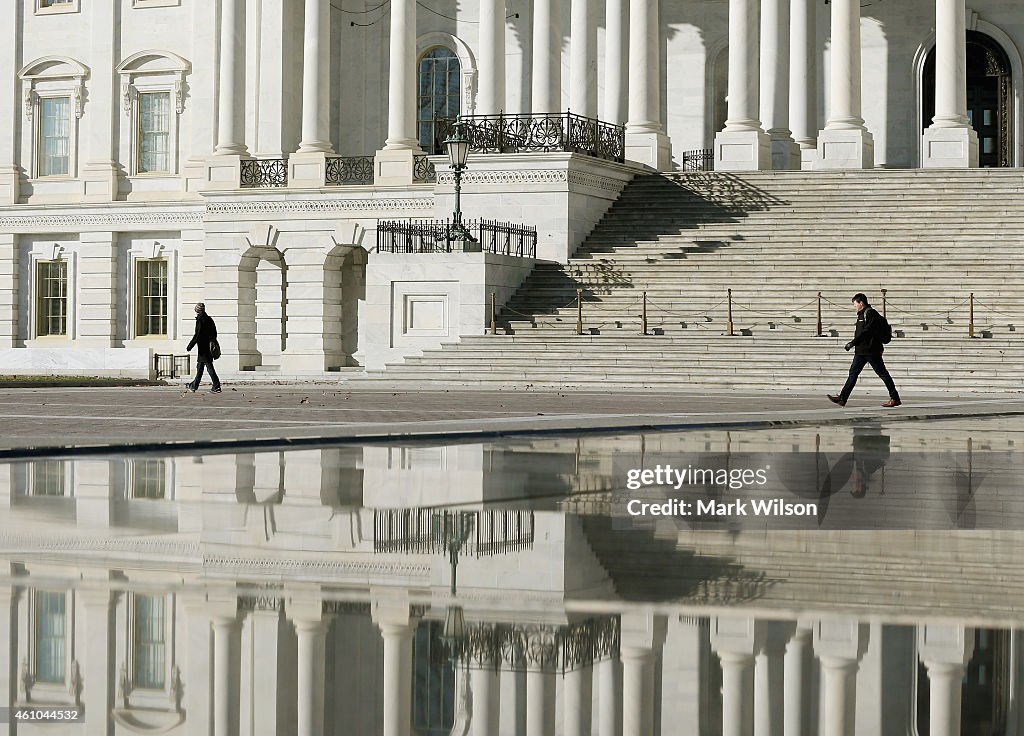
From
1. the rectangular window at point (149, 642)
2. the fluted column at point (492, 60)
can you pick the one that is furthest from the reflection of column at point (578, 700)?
the fluted column at point (492, 60)

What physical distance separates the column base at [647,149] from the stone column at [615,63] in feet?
4.47

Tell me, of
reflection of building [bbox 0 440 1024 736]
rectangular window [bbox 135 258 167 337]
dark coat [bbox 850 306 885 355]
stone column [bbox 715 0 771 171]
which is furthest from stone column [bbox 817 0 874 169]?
reflection of building [bbox 0 440 1024 736]

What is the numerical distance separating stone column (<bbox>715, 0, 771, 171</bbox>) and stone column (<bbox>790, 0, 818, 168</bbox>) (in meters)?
4.80

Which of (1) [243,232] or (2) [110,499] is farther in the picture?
(1) [243,232]

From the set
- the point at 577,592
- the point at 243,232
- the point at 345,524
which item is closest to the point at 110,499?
the point at 345,524

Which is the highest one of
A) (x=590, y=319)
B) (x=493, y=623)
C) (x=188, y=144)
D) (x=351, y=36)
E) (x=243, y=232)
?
(x=351, y=36)

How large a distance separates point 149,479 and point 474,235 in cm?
3011

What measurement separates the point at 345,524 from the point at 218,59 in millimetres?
48434

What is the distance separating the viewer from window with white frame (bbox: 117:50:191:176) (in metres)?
58.0

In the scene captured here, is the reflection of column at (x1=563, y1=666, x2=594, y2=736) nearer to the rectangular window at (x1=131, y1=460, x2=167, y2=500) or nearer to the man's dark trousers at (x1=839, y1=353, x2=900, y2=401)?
the rectangular window at (x1=131, y1=460, x2=167, y2=500)

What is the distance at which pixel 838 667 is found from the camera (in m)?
6.43

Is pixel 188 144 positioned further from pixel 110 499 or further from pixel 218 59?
pixel 110 499

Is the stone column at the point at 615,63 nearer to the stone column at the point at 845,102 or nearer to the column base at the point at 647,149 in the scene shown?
the column base at the point at 647,149

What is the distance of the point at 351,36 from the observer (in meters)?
60.5
